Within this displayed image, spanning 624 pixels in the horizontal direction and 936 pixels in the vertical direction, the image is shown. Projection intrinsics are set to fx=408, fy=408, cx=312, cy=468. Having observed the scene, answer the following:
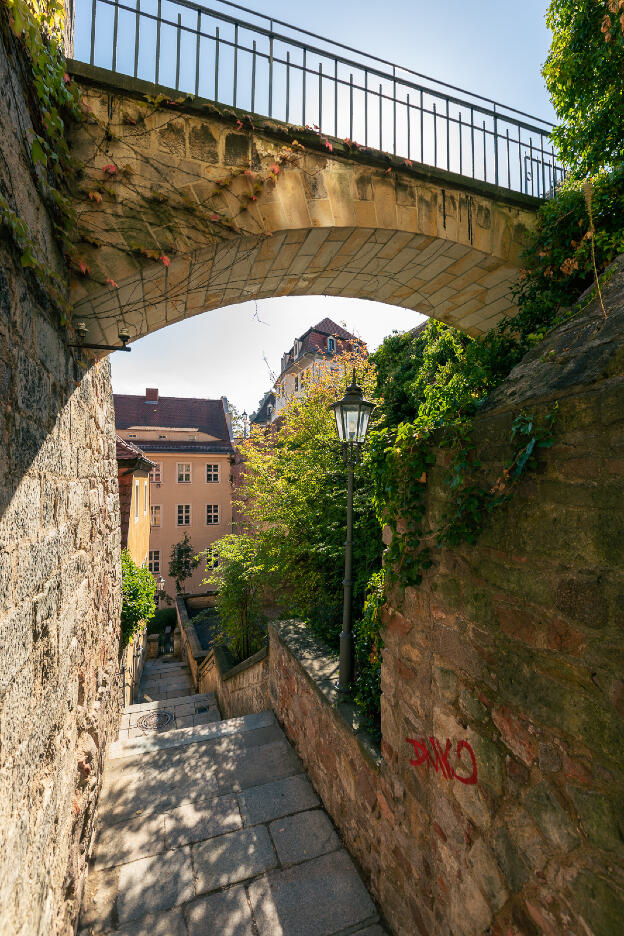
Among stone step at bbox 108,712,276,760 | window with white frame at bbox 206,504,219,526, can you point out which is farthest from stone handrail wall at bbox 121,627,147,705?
window with white frame at bbox 206,504,219,526

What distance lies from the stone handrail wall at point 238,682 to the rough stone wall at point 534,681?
12.1 ft

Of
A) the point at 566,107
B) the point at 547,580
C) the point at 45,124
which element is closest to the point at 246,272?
the point at 45,124

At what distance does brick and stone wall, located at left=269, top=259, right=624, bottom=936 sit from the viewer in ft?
4.55

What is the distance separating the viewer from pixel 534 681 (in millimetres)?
1610

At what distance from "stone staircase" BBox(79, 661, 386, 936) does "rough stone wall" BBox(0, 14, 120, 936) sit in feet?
1.38

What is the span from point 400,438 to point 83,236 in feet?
7.12

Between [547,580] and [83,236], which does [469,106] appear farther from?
[547,580]

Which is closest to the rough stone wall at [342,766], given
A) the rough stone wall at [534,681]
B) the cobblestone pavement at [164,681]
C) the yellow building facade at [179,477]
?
the rough stone wall at [534,681]

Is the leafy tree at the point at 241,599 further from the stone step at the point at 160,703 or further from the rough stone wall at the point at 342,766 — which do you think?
the rough stone wall at the point at 342,766

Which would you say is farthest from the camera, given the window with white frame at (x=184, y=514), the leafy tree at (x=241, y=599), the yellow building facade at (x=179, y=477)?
the window with white frame at (x=184, y=514)

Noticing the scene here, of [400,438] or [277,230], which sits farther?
[277,230]

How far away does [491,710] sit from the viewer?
1812mm

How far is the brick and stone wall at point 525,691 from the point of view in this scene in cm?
139

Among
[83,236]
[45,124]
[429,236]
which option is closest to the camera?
[45,124]
